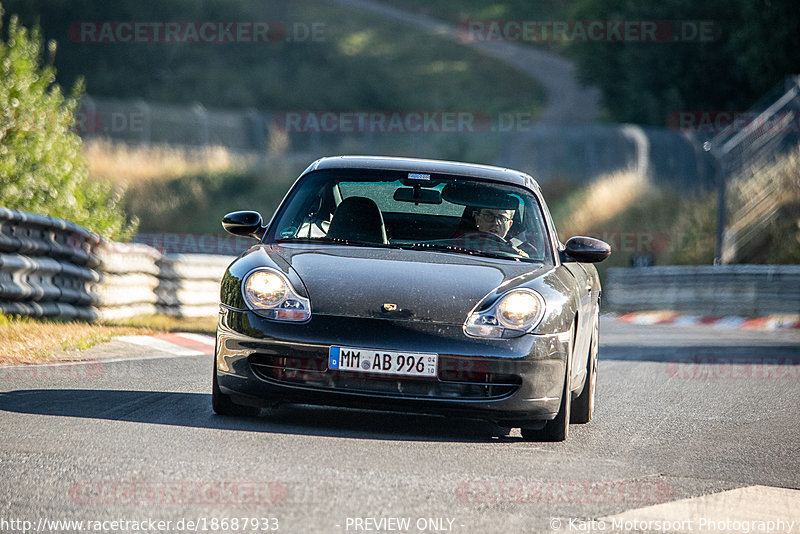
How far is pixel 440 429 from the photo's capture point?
23.5 ft

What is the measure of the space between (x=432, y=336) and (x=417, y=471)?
3.20ft

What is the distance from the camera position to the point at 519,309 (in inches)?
267

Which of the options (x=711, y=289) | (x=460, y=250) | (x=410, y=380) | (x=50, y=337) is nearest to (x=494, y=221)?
(x=460, y=250)

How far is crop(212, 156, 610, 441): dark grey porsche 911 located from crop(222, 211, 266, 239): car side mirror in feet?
1.01

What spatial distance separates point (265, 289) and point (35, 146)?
9082 mm

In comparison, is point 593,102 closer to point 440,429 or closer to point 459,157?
point 459,157

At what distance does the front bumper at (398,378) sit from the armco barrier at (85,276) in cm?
439

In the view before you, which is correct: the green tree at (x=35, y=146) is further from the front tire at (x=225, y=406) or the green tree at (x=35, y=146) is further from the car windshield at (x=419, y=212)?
the front tire at (x=225, y=406)

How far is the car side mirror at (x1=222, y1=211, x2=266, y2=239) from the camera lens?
7.93 meters

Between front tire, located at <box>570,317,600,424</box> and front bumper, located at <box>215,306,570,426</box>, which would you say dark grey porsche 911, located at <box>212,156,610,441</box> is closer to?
front bumper, located at <box>215,306,570,426</box>

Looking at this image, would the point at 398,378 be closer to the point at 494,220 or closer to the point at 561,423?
the point at 561,423

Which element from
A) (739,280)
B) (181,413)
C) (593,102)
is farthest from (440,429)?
(593,102)

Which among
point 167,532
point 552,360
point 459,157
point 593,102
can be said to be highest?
point 593,102

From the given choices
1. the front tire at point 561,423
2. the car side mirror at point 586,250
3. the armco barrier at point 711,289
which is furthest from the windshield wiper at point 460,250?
the armco barrier at point 711,289
